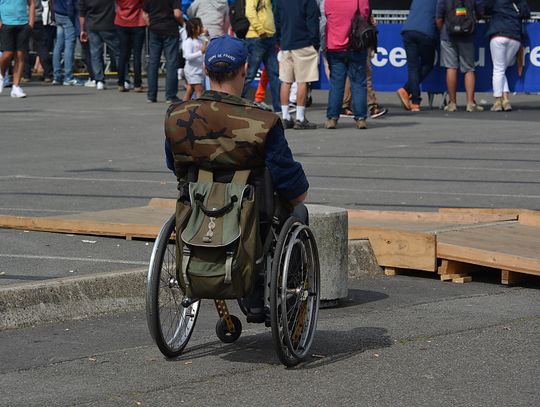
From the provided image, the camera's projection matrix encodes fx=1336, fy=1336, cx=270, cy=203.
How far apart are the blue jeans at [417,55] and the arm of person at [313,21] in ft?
11.4

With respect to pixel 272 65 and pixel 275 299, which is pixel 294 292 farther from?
pixel 272 65

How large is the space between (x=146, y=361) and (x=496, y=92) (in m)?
15.7

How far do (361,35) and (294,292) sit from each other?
37.0 ft

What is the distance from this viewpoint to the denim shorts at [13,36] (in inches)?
884

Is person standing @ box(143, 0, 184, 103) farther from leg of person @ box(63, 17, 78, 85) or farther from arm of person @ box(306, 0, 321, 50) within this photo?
leg of person @ box(63, 17, 78, 85)

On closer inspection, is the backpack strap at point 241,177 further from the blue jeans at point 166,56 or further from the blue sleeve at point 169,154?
the blue jeans at point 166,56

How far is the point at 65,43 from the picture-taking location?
2700 centimetres

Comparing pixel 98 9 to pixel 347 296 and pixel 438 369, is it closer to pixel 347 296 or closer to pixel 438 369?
pixel 347 296

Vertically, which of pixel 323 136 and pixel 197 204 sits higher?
pixel 197 204

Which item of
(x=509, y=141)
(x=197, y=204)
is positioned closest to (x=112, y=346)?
(x=197, y=204)

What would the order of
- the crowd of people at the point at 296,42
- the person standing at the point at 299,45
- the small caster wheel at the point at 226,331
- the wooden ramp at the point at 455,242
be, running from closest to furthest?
the small caster wheel at the point at 226,331 → the wooden ramp at the point at 455,242 → the crowd of people at the point at 296,42 → the person standing at the point at 299,45

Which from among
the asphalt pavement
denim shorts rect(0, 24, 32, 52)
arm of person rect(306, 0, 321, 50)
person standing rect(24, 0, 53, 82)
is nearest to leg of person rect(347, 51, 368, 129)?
arm of person rect(306, 0, 321, 50)

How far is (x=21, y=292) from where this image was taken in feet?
23.6

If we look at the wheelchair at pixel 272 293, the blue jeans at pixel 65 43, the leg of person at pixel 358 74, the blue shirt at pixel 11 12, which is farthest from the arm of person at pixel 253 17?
the wheelchair at pixel 272 293
